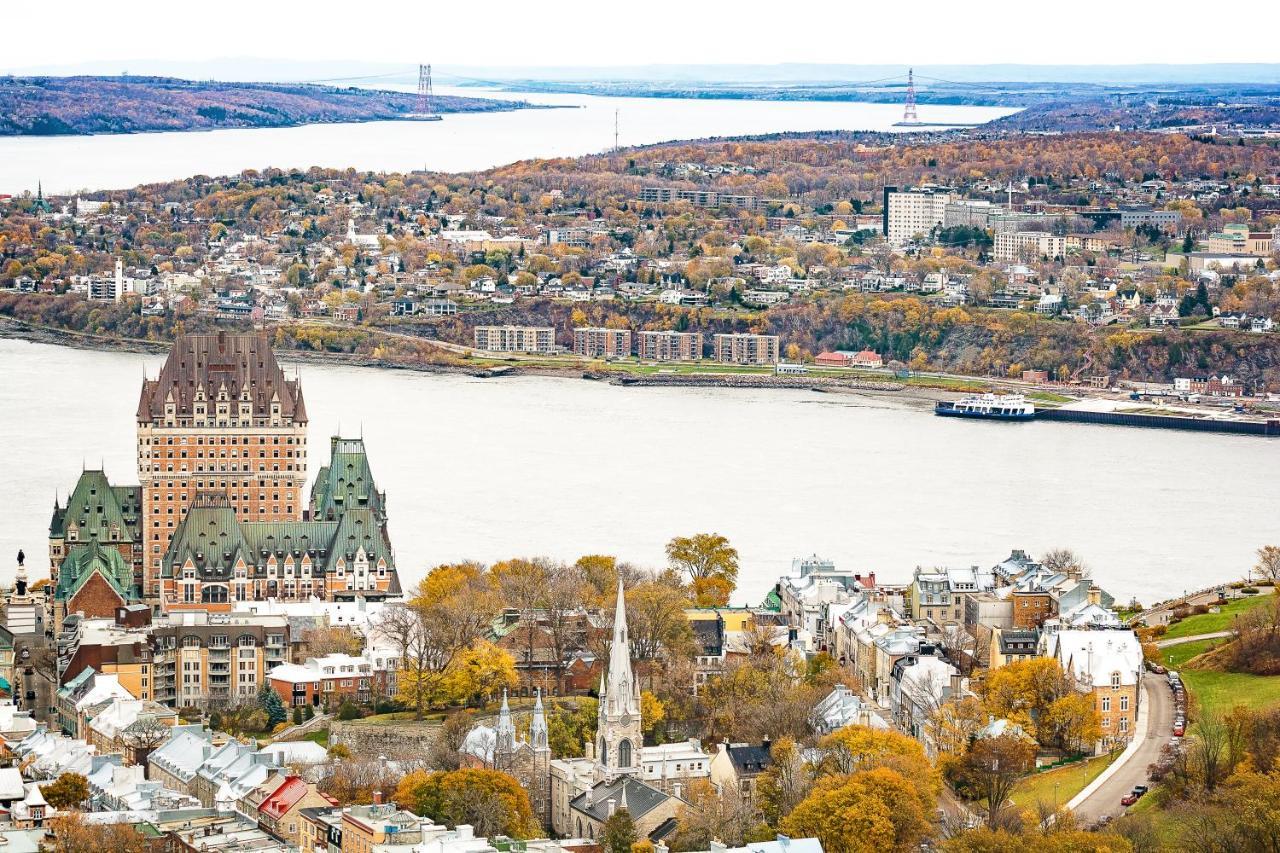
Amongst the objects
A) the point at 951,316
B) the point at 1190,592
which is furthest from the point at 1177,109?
the point at 1190,592

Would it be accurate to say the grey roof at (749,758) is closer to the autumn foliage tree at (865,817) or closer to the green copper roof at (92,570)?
the autumn foliage tree at (865,817)

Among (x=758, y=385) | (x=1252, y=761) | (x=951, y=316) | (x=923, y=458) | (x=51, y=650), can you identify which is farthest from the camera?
(x=951, y=316)

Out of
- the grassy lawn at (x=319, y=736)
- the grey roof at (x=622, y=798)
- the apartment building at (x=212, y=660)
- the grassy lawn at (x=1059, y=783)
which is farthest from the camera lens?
the apartment building at (x=212, y=660)

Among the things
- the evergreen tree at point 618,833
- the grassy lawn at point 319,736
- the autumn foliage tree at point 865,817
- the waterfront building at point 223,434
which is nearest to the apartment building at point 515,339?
the waterfront building at point 223,434

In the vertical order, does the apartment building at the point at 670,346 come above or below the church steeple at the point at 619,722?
below

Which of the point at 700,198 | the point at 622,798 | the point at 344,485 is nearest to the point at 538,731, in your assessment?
the point at 622,798

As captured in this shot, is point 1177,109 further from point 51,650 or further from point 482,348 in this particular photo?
point 51,650
